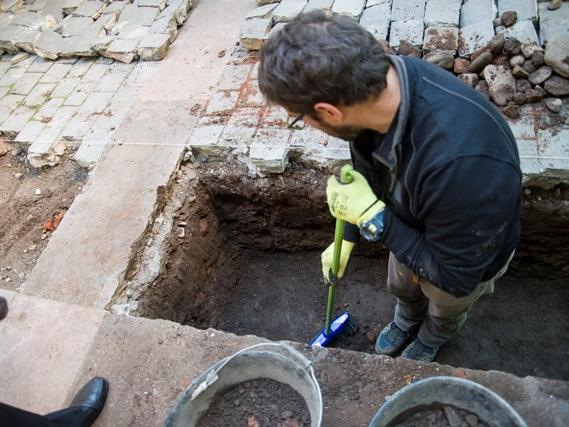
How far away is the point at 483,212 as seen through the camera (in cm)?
169

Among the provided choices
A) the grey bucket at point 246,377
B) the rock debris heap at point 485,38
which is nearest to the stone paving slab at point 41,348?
the grey bucket at point 246,377

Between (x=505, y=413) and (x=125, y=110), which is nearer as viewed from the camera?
(x=505, y=413)

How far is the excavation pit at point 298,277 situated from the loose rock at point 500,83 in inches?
29.8

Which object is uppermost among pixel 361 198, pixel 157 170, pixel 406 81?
pixel 406 81

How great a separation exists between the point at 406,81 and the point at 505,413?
1.38 m

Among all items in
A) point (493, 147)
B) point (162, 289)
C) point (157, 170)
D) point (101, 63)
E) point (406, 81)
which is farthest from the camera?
point (101, 63)

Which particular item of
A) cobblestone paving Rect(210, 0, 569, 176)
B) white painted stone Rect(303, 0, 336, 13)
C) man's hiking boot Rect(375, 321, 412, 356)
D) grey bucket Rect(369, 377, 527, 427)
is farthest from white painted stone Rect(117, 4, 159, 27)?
grey bucket Rect(369, 377, 527, 427)

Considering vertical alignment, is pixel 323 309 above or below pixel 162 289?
below

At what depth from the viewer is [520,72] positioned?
11.8 ft

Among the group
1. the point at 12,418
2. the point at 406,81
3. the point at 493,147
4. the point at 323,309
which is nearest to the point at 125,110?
the point at 323,309

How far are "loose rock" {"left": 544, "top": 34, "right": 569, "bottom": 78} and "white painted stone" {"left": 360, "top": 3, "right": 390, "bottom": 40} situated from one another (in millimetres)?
1316

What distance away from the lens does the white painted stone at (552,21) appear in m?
3.76

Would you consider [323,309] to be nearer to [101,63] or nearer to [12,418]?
[12,418]

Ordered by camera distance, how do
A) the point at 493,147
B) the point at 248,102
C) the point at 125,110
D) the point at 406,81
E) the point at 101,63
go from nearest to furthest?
1. the point at 493,147
2. the point at 406,81
3. the point at 248,102
4. the point at 125,110
5. the point at 101,63
